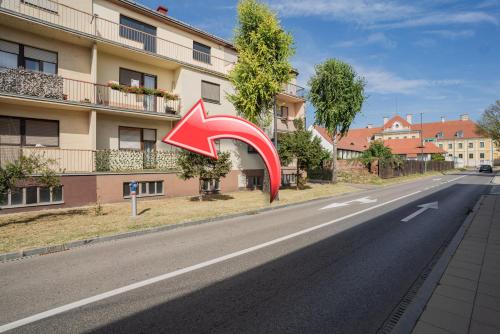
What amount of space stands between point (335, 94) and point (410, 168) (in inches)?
870

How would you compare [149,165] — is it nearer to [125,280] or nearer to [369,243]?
[125,280]

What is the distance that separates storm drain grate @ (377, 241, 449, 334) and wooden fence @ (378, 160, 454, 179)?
27700mm

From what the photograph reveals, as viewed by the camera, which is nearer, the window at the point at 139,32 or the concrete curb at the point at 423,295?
the concrete curb at the point at 423,295

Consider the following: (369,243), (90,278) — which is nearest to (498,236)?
(369,243)

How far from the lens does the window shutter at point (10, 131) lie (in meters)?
11.6

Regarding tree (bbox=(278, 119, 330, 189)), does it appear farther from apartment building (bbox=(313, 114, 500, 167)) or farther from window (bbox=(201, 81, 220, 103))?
apartment building (bbox=(313, 114, 500, 167))

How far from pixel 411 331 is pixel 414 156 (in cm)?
7461

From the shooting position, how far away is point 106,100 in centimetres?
1410

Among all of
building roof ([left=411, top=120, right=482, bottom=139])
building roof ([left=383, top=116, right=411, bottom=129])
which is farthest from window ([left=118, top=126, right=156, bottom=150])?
building roof ([left=411, top=120, right=482, bottom=139])

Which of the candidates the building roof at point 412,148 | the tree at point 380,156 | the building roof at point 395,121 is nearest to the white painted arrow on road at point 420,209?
the tree at point 380,156

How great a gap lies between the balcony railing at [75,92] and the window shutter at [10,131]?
4.95 ft

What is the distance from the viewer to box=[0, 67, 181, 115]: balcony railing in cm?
1112

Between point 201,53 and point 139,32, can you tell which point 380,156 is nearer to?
point 201,53

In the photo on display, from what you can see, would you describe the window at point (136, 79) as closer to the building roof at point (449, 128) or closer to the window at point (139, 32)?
the window at point (139, 32)
